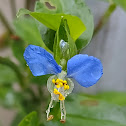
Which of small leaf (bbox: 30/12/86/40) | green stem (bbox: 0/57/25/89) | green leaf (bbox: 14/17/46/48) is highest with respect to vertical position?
green leaf (bbox: 14/17/46/48)

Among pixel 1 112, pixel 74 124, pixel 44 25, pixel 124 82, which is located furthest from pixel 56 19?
pixel 1 112

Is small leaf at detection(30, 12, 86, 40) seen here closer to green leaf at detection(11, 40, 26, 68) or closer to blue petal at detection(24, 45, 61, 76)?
blue petal at detection(24, 45, 61, 76)

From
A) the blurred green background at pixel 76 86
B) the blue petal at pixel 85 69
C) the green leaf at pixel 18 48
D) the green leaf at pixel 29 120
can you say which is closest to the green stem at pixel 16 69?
the blurred green background at pixel 76 86

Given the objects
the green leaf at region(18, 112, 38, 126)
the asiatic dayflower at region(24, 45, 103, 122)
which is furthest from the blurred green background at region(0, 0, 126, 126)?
the asiatic dayflower at region(24, 45, 103, 122)

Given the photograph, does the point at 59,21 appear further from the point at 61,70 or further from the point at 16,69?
the point at 16,69

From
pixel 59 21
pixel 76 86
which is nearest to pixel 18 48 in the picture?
pixel 76 86

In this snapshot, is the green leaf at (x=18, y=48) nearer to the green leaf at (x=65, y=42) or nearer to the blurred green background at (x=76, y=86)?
the blurred green background at (x=76, y=86)
